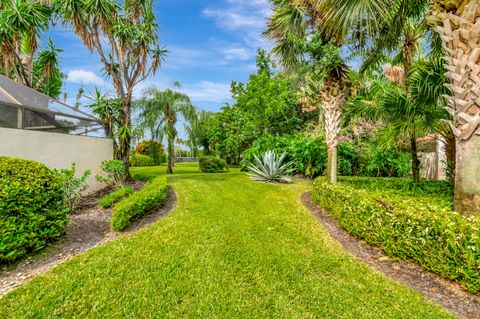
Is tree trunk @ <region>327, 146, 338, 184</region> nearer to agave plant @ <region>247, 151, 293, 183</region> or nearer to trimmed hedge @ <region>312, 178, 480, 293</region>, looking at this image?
agave plant @ <region>247, 151, 293, 183</region>

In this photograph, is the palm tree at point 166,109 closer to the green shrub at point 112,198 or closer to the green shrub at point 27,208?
the green shrub at point 112,198

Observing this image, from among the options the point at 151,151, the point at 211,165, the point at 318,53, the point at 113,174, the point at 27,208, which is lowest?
the point at 27,208

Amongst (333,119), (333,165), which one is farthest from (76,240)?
(333,119)

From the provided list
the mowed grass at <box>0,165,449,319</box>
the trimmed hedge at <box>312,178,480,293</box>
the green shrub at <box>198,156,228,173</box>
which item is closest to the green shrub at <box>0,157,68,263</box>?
the mowed grass at <box>0,165,449,319</box>

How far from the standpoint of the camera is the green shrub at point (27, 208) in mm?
3137

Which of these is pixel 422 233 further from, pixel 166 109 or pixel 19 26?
pixel 19 26

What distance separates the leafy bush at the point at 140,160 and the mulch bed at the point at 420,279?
1667 centimetres

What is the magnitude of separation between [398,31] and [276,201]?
210 inches

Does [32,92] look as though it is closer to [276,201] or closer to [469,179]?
[276,201]

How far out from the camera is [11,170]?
3.56 meters

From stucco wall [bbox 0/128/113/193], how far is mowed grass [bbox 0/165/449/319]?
12.7 ft

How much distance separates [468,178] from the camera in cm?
358

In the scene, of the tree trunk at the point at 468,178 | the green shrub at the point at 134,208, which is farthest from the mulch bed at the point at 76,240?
the tree trunk at the point at 468,178

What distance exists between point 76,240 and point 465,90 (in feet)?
22.0
